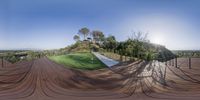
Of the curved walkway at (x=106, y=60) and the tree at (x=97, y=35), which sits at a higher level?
the tree at (x=97, y=35)

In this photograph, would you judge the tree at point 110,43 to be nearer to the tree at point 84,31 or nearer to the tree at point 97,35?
the tree at point 97,35

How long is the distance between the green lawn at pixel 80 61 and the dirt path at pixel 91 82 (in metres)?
0.09

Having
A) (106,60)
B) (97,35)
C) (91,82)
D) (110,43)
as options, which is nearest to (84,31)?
(97,35)

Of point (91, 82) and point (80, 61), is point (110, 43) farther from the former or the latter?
point (91, 82)

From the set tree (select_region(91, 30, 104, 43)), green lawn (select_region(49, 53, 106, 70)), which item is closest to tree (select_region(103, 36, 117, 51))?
tree (select_region(91, 30, 104, 43))

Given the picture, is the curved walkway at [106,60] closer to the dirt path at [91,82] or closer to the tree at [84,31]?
the dirt path at [91,82]

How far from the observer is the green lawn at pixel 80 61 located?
354 centimetres

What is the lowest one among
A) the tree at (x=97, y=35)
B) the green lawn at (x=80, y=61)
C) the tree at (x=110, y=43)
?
the green lawn at (x=80, y=61)

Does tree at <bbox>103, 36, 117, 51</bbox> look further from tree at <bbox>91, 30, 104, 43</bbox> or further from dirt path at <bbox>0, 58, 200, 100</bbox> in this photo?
dirt path at <bbox>0, 58, 200, 100</bbox>

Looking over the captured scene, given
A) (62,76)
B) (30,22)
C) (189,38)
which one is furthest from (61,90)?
(189,38)

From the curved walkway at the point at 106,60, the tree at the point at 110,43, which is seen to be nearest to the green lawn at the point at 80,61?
the curved walkway at the point at 106,60

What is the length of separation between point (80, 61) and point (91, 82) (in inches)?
16.3

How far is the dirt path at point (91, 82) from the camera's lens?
11.7 feet

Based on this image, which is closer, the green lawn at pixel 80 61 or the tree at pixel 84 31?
the green lawn at pixel 80 61
